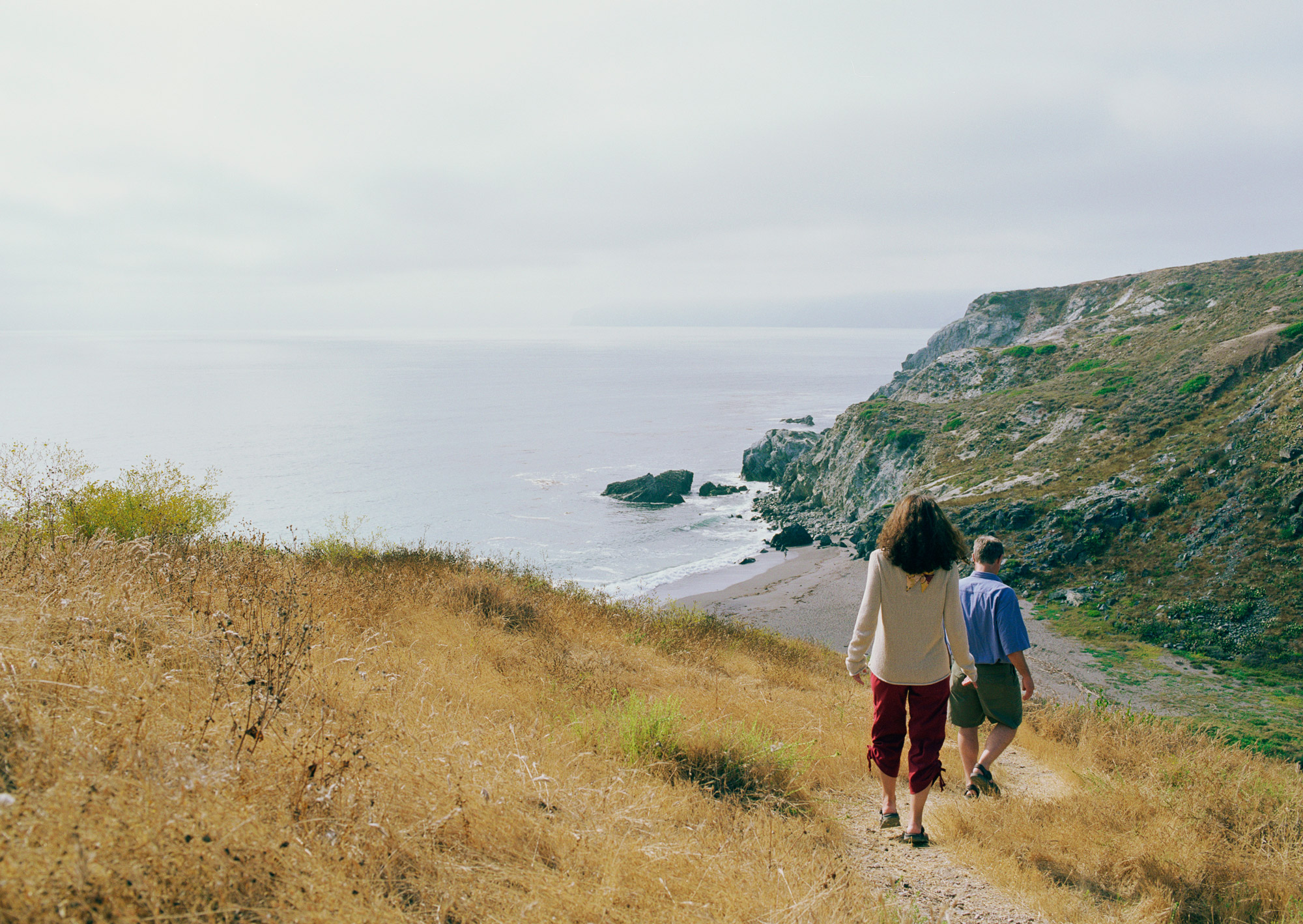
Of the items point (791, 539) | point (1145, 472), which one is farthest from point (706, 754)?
point (791, 539)

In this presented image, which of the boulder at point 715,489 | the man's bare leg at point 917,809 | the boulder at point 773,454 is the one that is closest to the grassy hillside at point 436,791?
the man's bare leg at point 917,809

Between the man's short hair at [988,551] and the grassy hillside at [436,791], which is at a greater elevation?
the man's short hair at [988,551]

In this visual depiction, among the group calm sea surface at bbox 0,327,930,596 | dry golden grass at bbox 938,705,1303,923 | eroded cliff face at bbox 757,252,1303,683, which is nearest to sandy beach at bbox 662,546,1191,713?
eroded cliff face at bbox 757,252,1303,683

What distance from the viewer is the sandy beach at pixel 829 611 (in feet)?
72.8

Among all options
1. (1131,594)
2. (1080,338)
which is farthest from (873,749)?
(1080,338)

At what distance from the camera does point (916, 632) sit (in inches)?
169

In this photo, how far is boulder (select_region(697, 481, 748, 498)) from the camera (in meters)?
59.7

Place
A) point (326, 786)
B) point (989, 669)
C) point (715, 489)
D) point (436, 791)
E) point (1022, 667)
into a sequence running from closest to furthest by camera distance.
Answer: point (326, 786)
point (436, 791)
point (1022, 667)
point (989, 669)
point (715, 489)

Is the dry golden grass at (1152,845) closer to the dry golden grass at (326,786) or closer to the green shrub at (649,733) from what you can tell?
the dry golden grass at (326,786)

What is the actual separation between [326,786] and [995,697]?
5.05 meters

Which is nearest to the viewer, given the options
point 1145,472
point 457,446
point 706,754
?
point 706,754

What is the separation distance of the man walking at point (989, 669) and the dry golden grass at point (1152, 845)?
18.0 inches

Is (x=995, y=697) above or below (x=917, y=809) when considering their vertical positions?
above

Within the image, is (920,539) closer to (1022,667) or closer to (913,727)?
(913,727)
